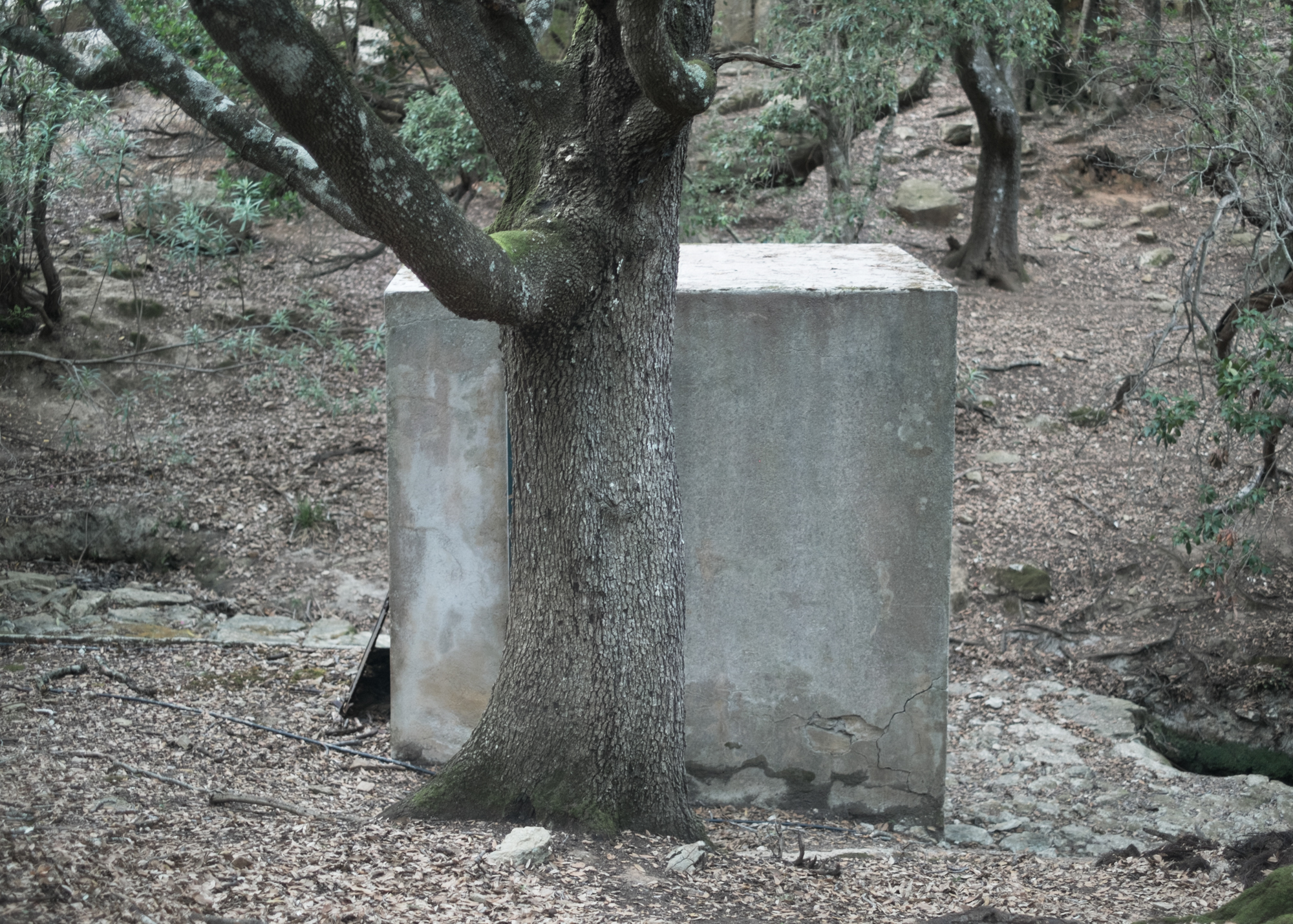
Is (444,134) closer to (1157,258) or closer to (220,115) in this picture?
(220,115)

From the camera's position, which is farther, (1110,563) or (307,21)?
(1110,563)

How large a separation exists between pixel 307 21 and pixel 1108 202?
629 inches

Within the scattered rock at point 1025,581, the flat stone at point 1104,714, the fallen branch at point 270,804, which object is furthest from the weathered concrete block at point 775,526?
the scattered rock at point 1025,581

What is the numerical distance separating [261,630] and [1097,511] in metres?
7.64

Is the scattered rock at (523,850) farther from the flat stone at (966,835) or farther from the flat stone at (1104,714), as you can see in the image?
the flat stone at (1104,714)

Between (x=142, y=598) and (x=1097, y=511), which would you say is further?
(x=1097, y=511)

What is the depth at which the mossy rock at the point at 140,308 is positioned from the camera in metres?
12.6

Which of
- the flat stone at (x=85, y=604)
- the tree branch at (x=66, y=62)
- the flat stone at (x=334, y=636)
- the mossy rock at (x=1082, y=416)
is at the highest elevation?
the tree branch at (x=66, y=62)

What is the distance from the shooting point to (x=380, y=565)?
10.1 meters

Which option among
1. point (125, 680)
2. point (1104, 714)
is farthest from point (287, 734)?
point (1104, 714)

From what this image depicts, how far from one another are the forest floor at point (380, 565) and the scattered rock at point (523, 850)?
0.07 metres

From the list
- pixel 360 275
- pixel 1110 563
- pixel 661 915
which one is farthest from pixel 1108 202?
pixel 661 915

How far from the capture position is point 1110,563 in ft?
32.1

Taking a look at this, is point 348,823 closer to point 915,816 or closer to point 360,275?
point 915,816
